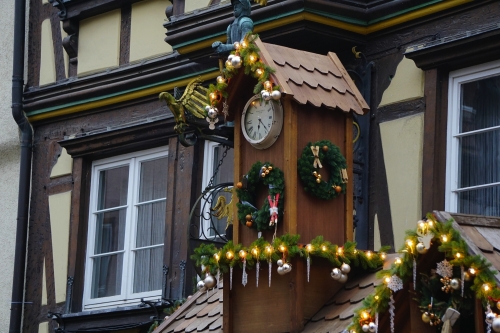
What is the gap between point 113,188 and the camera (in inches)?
516

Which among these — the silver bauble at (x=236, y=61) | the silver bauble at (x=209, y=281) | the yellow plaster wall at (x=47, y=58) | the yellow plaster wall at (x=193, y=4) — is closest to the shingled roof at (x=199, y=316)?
the silver bauble at (x=209, y=281)

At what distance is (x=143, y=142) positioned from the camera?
41.6 ft

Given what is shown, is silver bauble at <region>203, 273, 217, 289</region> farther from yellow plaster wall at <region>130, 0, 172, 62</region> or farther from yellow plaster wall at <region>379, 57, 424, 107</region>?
yellow plaster wall at <region>130, 0, 172, 62</region>

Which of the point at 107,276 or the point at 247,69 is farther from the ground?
the point at 247,69

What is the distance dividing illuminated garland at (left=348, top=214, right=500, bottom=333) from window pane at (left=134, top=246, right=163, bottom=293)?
17.0 feet

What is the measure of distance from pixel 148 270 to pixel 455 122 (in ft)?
11.8

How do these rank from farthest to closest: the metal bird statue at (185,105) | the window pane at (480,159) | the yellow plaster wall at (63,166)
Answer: the yellow plaster wall at (63,166) → the metal bird statue at (185,105) → the window pane at (480,159)

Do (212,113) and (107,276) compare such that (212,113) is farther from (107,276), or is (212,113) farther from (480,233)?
(107,276)

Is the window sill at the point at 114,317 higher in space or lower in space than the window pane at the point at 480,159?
lower

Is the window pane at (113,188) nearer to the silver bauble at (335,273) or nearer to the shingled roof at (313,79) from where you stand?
the shingled roof at (313,79)

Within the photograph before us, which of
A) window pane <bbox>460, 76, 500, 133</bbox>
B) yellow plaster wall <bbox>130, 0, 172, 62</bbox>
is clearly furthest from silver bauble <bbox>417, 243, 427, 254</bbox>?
yellow plaster wall <bbox>130, 0, 172, 62</bbox>

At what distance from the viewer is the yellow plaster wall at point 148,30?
1279 cm

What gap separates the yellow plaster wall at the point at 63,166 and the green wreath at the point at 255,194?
4439mm

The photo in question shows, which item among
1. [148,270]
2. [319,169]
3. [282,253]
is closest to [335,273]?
[282,253]
